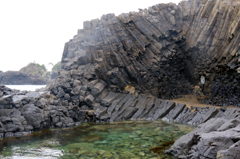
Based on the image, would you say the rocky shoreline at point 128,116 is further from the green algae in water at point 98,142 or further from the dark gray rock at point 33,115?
the green algae in water at point 98,142

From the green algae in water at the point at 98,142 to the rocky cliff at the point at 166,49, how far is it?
24.1 ft

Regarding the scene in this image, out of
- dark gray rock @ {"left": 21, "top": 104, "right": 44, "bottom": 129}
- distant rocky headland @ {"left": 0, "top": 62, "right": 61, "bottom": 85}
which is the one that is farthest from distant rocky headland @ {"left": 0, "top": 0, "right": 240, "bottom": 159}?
distant rocky headland @ {"left": 0, "top": 62, "right": 61, "bottom": 85}

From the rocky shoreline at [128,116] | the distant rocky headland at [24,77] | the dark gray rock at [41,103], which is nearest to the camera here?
the rocky shoreline at [128,116]

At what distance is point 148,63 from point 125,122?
29.0 feet

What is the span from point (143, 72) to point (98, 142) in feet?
39.9

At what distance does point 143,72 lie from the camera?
22.3m

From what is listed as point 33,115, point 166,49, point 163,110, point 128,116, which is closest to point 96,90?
point 128,116

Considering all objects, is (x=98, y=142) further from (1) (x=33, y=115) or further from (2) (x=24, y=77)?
(2) (x=24, y=77)

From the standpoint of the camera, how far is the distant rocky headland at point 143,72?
15773 mm

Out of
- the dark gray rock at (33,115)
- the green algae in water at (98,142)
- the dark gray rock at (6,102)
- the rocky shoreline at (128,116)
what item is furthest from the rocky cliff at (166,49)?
the dark gray rock at (6,102)

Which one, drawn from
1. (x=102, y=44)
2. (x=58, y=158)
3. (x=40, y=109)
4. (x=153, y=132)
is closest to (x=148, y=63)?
(x=102, y=44)

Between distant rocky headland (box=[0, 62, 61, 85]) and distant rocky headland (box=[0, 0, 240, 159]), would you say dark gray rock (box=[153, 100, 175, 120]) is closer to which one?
distant rocky headland (box=[0, 0, 240, 159])

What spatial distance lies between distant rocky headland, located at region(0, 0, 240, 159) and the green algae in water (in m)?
1.52

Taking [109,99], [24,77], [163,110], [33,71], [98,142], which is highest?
[33,71]
